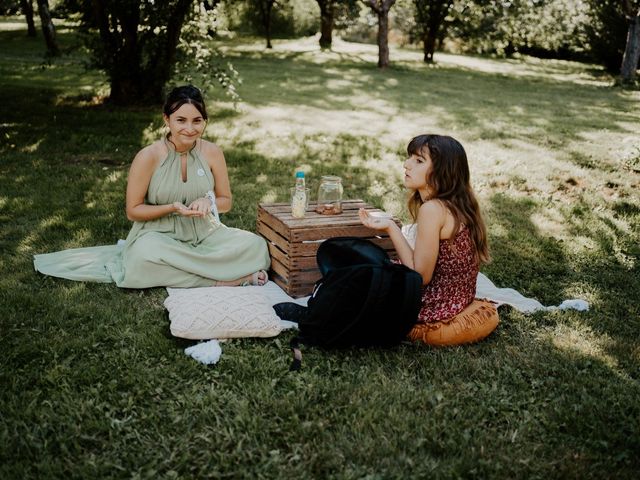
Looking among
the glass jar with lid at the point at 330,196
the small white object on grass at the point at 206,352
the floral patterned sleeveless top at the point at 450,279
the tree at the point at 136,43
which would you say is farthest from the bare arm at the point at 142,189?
the tree at the point at 136,43

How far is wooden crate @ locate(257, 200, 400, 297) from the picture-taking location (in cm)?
470

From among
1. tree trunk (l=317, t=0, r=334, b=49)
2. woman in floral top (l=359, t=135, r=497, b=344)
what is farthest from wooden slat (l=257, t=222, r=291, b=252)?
tree trunk (l=317, t=0, r=334, b=49)

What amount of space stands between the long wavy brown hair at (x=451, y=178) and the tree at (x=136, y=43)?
7.47 m

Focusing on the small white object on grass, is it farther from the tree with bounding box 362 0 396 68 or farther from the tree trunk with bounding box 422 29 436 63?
the tree trunk with bounding box 422 29 436 63

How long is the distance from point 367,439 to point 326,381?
572 mm

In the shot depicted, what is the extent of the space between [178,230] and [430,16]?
23.9 meters

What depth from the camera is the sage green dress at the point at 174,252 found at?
15.8ft

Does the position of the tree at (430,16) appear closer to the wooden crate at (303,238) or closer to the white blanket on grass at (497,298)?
the white blanket on grass at (497,298)

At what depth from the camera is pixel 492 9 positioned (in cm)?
2878

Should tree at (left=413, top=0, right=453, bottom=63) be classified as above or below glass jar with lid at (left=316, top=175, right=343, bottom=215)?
above

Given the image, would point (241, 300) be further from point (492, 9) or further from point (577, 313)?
point (492, 9)

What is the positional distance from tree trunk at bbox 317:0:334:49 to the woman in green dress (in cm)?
2816

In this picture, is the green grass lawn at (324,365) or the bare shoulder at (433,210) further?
the bare shoulder at (433,210)

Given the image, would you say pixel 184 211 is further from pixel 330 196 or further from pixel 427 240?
pixel 427 240
